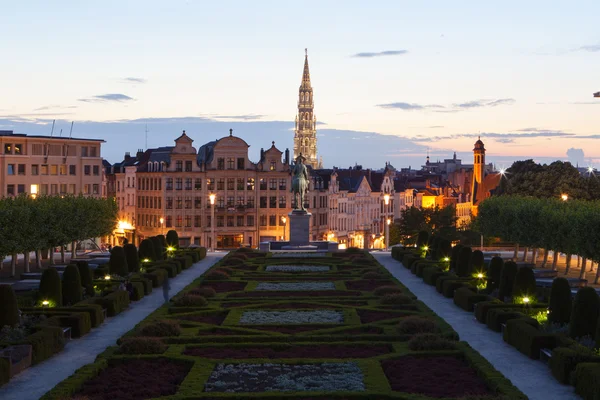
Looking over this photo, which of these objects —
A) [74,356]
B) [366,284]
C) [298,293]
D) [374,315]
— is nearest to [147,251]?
[366,284]

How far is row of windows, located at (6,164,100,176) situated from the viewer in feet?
411

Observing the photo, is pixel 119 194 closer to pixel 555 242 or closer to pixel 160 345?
pixel 555 242

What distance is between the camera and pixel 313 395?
2766cm

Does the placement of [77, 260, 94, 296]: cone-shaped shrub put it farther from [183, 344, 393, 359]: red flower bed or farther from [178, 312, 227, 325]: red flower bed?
[183, 344, 393, 359]: red flower bed

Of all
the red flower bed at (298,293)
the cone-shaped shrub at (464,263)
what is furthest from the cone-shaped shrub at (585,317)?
the cone-shaped shrub at (464,263)

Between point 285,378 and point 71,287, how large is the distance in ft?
62.7

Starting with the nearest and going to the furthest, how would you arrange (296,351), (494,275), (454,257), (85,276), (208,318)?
(296,351) → (208,318) → (85,276) → (494,275) → (454,257)

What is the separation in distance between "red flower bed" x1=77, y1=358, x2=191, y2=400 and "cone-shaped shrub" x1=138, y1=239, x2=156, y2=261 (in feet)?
127

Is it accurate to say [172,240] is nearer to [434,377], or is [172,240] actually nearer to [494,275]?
[494,275]

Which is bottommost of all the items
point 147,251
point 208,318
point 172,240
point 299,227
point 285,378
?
point 285,378

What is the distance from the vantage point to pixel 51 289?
145ft

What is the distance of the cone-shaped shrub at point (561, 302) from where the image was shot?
3784cm

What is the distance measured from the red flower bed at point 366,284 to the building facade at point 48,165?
217 ft

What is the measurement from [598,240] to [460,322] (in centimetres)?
2143
